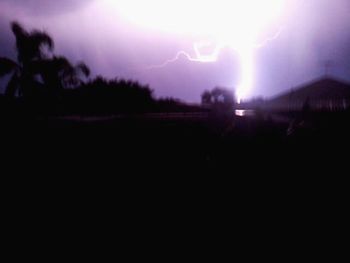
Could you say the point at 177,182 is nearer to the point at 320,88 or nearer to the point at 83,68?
the point at 83,68

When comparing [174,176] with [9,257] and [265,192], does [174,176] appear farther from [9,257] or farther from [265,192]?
[9,257]

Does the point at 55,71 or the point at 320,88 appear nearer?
the point at 55,71

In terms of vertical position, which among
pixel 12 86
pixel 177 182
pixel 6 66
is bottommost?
pixel 177 182

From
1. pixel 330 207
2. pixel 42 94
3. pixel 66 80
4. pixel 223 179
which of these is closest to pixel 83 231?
pixel 223 179

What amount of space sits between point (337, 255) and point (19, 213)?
363 cm

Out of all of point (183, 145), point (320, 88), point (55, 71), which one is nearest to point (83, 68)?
point (55, 71)

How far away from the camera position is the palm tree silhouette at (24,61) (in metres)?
11.6

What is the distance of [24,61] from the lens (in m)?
12.1

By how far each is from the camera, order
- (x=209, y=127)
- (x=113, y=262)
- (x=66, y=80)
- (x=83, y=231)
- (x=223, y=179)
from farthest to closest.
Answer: (x=66, y=80), (x=209, y=127), (x=223, y=179), (x=83, y=231), (x=113, y=262)

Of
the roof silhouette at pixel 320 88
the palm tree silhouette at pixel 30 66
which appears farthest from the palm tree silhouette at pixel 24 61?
the roof silhouette at pixel 320 88

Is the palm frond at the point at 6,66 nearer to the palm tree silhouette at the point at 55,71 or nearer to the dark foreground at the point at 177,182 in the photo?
the palm tree silhouette at the point at 55,71

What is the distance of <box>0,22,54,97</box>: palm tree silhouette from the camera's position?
11594mm

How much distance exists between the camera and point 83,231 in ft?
11.7

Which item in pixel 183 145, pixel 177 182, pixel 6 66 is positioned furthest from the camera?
pixel 6 66
